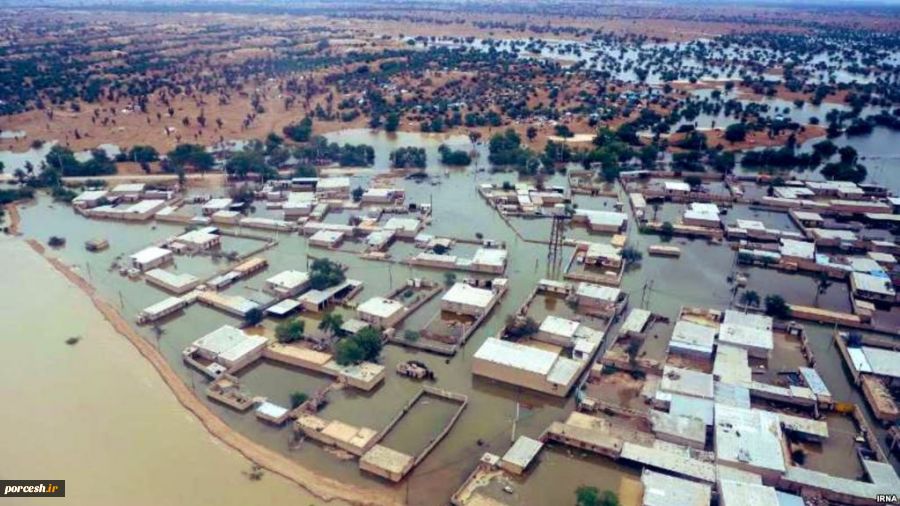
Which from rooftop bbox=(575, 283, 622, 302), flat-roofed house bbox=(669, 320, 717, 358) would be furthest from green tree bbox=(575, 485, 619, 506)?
rooftop bbox=(575, 283, 622, 302)

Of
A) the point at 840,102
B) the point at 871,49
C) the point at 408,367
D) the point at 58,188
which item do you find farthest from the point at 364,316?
the point at 871,49

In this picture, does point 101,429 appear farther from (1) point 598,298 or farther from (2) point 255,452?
(1) point 598,298

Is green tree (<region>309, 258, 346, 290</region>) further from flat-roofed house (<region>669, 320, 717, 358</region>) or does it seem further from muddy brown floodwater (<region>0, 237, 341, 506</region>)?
flat-roofed house (<region>669, 320, 717, 358</region>)

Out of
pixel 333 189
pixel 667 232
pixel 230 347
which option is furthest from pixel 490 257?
pixel 333 189

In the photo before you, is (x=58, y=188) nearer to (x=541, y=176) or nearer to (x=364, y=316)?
(x=364, y=316)

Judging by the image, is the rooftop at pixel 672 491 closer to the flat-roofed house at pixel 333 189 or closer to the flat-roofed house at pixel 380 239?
the flat-roofed house at pixel 380 239
